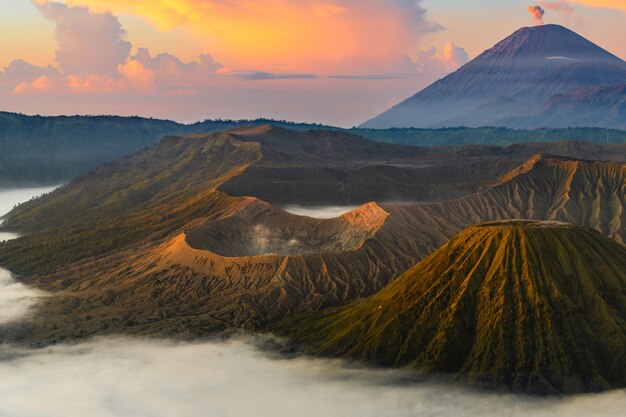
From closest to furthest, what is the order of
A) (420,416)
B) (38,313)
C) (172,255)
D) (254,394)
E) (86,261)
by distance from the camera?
(420,416) < (254,394) < (38,313) < (172,255) < (86,261)

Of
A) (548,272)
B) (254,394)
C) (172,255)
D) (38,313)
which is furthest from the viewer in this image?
(172,255)

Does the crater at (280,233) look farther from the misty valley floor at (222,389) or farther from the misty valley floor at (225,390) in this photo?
the misty valley floor at (225,390)

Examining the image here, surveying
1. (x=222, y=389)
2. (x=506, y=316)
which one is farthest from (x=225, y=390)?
(x=506, y=316)

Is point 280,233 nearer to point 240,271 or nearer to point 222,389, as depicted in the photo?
A: point 240,271

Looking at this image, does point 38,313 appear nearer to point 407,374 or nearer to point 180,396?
point 180,396

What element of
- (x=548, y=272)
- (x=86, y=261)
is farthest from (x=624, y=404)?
(x=86, y=261)

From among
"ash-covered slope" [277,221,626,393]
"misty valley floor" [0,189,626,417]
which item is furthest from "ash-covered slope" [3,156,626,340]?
"ash-covered slope" [277,221,626,393]
